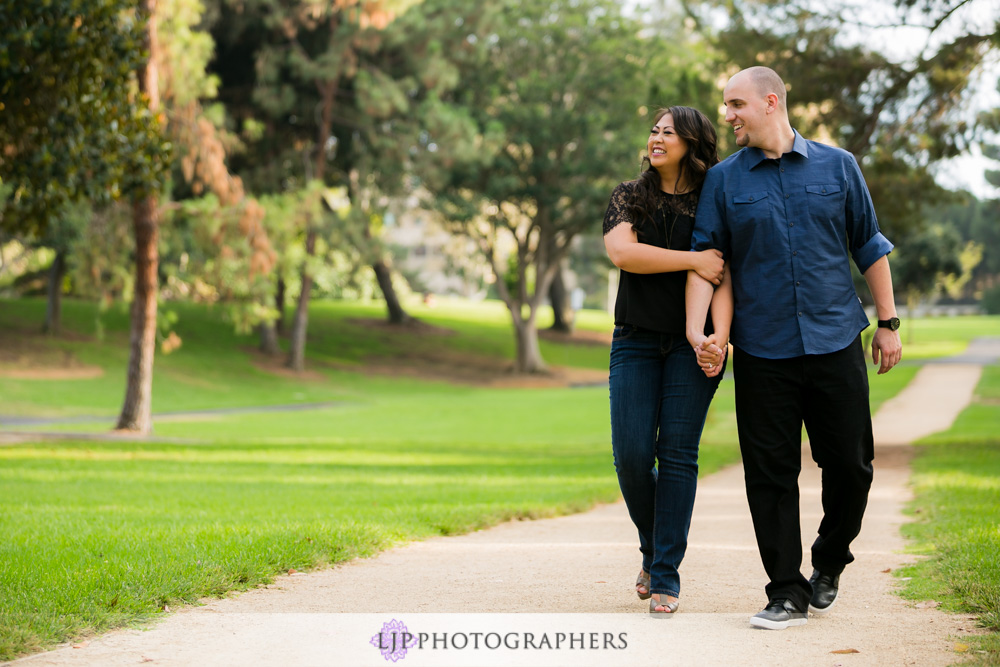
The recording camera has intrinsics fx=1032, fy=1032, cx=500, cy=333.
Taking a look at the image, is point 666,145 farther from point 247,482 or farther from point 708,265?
point 247,482

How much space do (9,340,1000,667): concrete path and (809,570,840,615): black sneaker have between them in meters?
0.07

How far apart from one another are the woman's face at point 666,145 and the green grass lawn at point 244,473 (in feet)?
9.54

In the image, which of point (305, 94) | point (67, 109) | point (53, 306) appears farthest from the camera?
point (53, 306)

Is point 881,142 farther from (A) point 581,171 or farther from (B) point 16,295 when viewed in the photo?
(B) point 16,295

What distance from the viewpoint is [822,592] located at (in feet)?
15.4

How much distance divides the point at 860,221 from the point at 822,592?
169 centimetres

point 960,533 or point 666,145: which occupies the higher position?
point 666,145

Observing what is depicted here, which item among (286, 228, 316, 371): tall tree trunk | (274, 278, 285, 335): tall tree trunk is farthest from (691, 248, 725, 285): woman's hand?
(274, 278, 285, 335): tall tree trunk

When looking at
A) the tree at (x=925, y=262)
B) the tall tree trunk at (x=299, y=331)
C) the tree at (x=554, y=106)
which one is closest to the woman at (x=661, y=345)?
the tall tree trunk at (x=299, y=331)

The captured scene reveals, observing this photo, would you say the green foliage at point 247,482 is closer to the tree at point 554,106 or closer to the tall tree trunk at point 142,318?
the tall tree trunk at point 142,318

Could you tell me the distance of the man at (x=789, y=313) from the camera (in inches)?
175

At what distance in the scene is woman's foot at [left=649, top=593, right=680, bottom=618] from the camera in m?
4.50

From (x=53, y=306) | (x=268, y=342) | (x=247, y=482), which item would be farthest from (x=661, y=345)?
(x=268, y=342)

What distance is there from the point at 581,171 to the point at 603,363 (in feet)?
40.1
